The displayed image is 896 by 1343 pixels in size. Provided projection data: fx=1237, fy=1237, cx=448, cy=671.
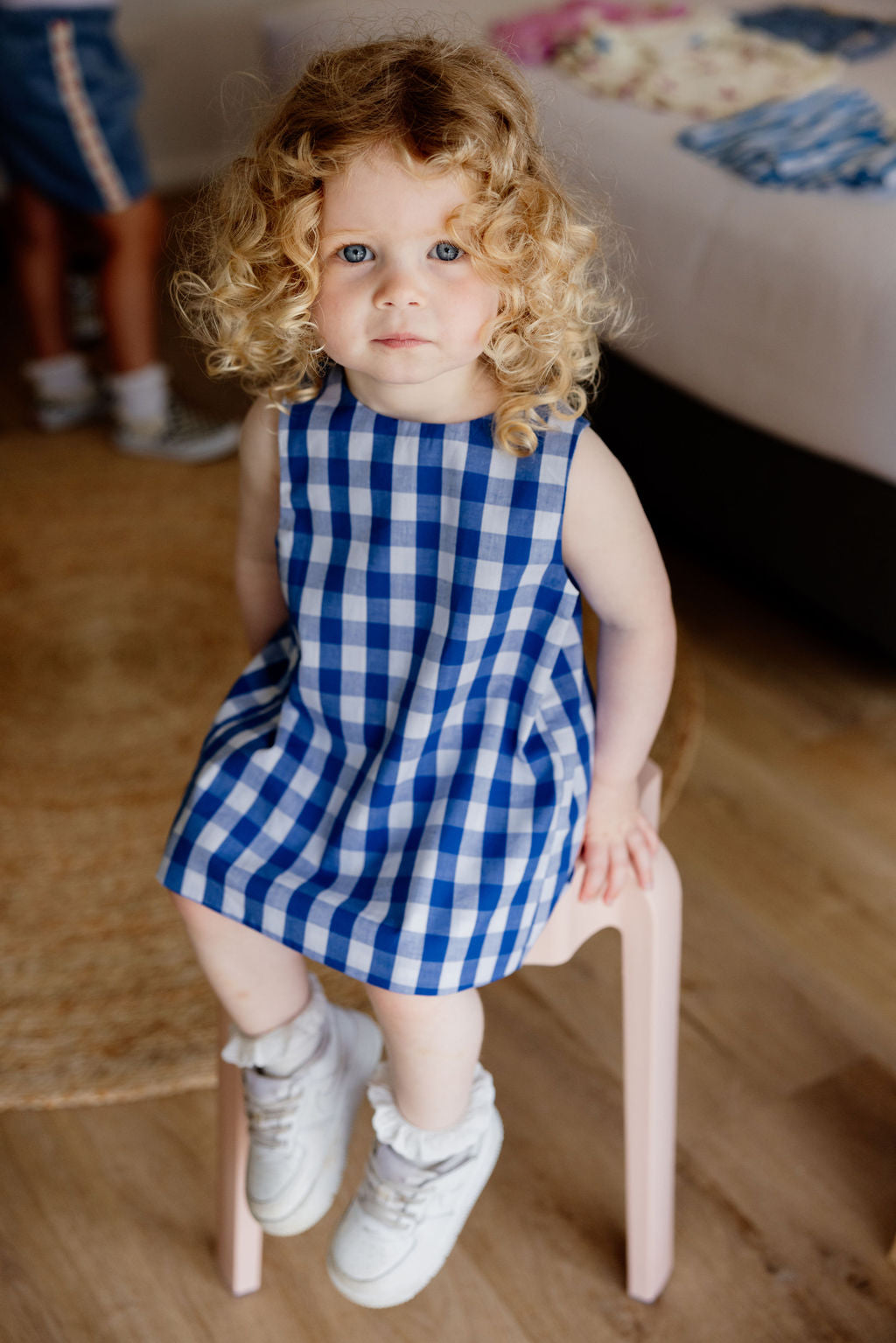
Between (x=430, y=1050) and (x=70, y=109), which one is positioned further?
(x=70, y=109)

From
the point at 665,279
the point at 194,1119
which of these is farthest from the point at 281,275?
the point at 665,279

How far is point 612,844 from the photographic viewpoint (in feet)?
2.50

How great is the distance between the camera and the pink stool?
2.50 feet

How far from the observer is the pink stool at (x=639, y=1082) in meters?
0.76

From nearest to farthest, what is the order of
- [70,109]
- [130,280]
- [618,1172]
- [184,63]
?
[618,1172]
[70,109]
[130,280]
[184,63]

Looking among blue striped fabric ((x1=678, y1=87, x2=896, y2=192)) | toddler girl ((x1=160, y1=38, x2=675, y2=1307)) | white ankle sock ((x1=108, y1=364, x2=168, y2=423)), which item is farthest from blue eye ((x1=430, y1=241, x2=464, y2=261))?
white ankle sock ((x1=108, y1=364, x2=168, y2=423))

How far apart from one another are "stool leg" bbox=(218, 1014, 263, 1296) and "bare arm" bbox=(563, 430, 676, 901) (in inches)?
10.7

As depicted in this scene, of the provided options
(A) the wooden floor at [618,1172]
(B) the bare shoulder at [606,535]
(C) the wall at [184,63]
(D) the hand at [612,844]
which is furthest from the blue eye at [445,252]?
(C) the wall at [184,63]

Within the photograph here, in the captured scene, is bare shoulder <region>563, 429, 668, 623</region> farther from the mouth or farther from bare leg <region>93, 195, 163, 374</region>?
bare leg <region>93, 195, 163, 374</region>

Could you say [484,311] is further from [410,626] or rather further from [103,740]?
[103,740]

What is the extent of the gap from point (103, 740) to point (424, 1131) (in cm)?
84

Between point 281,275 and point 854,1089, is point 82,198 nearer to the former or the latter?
point 281,275

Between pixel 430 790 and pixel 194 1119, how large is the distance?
45 cm

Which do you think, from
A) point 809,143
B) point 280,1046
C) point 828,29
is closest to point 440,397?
point 280,1046
